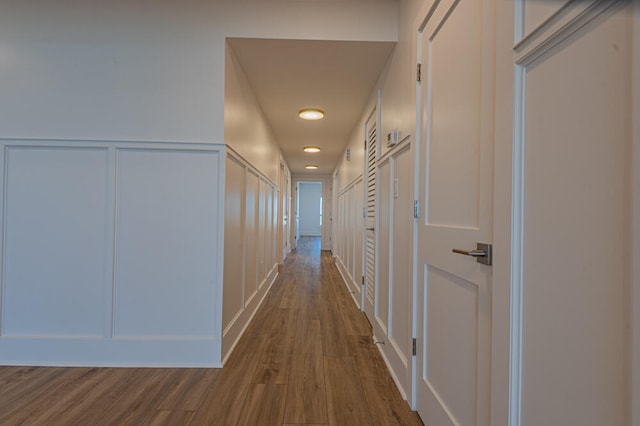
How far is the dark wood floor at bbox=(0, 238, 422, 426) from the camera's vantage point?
1566 millimetres

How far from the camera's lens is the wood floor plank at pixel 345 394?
1575mm

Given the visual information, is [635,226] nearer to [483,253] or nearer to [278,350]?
[483,253]

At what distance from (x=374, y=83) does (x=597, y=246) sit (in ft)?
7.98

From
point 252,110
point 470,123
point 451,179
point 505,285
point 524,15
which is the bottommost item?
point 505,285

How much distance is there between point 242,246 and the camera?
2705mm

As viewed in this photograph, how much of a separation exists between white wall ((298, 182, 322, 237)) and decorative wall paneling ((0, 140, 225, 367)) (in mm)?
11935

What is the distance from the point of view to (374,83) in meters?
2.77

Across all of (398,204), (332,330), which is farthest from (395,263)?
(332,330)

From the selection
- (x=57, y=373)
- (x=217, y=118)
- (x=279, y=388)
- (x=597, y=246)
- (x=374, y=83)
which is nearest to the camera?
(x=597, y=246)

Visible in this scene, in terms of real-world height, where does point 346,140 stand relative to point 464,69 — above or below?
above

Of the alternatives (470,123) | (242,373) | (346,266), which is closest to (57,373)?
(242,373)

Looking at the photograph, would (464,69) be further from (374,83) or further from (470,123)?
(374,83)

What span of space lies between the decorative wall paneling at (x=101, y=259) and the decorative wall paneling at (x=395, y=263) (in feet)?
3.75

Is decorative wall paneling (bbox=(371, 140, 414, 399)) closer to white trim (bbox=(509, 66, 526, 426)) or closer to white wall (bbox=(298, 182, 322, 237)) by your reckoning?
white trim (bbox=(509, 66, 526, 426))
